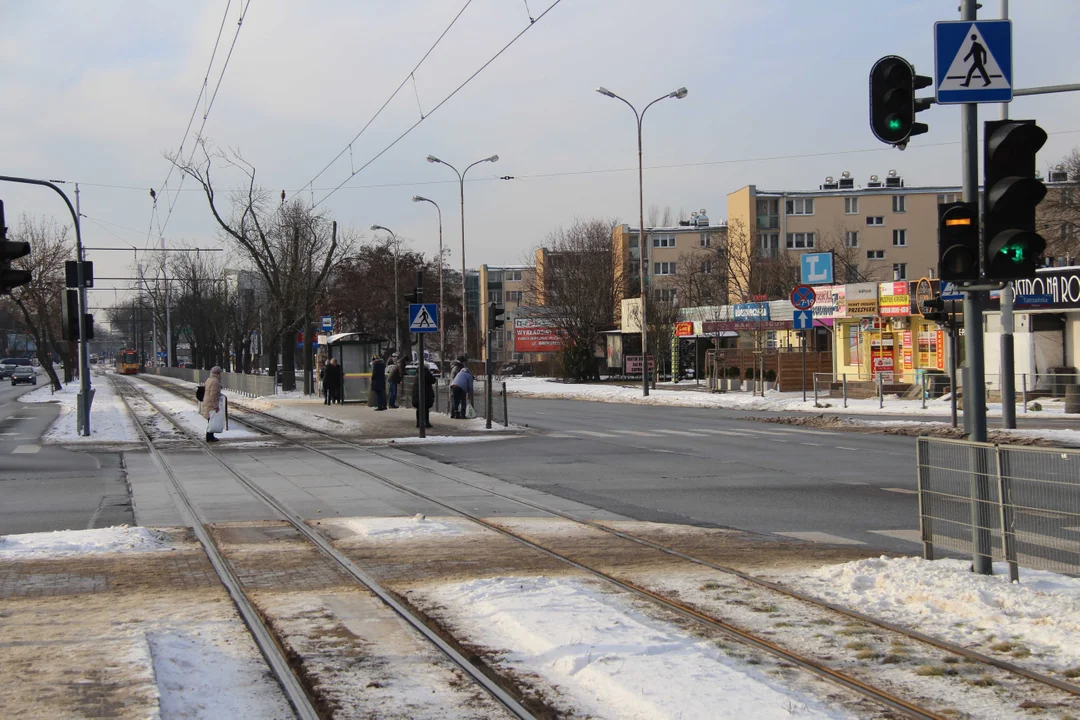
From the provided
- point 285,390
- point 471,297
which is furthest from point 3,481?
point 471,297

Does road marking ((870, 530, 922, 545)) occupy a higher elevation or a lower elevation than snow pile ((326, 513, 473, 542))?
lower

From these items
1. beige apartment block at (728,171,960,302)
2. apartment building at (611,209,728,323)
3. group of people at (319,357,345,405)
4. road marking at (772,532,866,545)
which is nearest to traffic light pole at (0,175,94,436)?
group of people at (319,357,345,405)

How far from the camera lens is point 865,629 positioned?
21.8ft

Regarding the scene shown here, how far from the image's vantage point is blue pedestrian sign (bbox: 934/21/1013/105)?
825cm

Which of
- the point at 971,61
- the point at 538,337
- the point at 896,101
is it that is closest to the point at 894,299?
the point at 538,337

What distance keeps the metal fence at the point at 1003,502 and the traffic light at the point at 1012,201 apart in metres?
1.33

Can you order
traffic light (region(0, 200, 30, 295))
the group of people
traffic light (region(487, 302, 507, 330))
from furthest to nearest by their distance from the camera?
1. the group of people
2. traffic light (region(487, 302, 507, 330))
3. traffic light (region(0, 200, 30, 295))

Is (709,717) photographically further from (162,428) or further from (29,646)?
(162,428)

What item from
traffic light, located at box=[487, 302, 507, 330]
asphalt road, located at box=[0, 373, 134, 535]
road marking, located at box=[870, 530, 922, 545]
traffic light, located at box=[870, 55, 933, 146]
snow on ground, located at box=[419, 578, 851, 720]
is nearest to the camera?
snow on ground, located at box=[419, 578, 851, 720]

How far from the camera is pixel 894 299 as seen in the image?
4225 centimetres

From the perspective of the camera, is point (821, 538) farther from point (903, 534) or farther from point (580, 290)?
point (580, 290)

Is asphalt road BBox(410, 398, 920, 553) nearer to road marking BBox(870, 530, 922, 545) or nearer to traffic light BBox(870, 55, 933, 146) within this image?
road marking BBox(870, 530, 922, 545)

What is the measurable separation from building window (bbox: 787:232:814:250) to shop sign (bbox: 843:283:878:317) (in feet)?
147

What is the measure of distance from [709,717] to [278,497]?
9.93 meters
